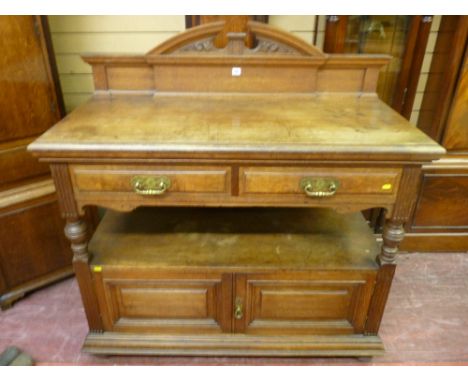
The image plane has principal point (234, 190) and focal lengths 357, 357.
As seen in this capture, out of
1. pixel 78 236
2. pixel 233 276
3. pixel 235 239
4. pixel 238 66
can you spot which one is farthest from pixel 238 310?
pixel 238 66

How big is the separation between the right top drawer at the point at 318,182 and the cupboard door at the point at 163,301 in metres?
0.40

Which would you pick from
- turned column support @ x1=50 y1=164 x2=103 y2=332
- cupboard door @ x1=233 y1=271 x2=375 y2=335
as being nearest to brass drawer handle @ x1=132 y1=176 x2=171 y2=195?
turned column support @ x1=50 y1=164 x2=103 y2=332

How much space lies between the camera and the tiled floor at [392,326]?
153cm

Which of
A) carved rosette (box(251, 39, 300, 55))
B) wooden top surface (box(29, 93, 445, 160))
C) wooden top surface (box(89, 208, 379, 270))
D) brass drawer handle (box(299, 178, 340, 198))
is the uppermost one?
carved rosette (box(251, 39, 300, 55))

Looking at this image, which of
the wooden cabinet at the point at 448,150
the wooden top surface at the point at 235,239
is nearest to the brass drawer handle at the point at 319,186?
the wooden top surface at the point at 235,239

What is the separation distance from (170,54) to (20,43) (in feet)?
1.94

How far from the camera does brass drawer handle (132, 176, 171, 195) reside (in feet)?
3.63

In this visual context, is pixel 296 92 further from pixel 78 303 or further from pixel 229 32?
pixel 78 303

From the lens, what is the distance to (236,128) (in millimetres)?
1152

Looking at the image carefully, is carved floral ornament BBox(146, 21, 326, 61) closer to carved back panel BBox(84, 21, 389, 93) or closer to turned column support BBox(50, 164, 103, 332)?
carved back panel BBox(84, 21, 389, 93)

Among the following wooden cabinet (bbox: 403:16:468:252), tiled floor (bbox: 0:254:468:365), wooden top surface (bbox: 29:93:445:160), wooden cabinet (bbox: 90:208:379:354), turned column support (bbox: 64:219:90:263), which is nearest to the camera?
wooden top surface (bbox: 29:93:445:160)

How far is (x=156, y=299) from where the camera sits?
1.40 meters

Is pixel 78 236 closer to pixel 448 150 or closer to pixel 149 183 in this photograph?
pixel 149 183
